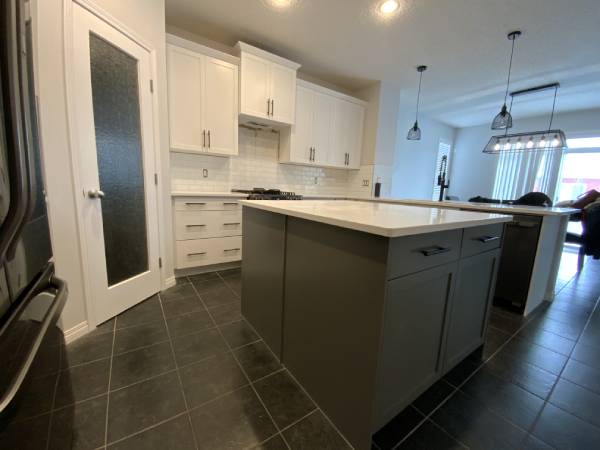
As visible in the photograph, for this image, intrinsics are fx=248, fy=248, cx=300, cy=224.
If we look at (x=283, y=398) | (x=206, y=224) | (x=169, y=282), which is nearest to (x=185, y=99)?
(x=206, y=224)

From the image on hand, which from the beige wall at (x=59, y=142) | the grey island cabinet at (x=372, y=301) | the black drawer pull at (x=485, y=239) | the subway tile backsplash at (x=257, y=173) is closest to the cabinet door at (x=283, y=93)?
the subway tile backsplash at (x=257, y=173)

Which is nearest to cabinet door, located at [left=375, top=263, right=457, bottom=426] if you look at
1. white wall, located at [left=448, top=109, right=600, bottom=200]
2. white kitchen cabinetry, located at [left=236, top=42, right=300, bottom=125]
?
white kitchen cabinetry, located at [left=236, top=42, right=300, bottom=125]

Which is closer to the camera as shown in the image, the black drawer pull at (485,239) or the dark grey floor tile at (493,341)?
the black drawer pull at (485,239)

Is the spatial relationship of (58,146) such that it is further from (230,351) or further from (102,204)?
(230,351)

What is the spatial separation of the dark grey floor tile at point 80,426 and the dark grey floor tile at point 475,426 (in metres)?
1.35

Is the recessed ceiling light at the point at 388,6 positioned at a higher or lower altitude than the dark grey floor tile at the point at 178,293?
higher

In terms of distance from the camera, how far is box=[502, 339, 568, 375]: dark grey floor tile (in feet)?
4.89

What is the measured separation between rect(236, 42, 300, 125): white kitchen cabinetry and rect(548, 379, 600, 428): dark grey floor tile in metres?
3.29

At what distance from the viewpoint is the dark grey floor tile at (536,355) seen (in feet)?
4.89

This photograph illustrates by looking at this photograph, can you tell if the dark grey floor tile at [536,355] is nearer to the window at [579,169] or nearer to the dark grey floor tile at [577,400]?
the dark grey floor tile at [577,400]

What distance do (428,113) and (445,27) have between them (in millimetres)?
3266

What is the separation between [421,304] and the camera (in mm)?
993

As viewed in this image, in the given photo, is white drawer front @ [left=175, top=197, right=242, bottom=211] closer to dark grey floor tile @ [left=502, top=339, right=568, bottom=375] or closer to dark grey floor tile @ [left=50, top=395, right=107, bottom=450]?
dark grey floor tile @ [left=50, top=395, right=107, bottom=450]

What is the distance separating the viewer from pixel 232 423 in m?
1.06
